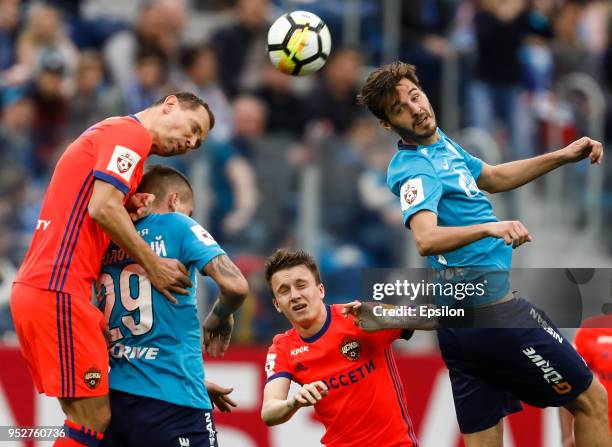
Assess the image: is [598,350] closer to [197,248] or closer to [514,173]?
[514,173]

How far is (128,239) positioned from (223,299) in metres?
0.56

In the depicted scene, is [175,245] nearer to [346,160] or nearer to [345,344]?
[345,344]

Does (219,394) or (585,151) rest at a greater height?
(585,151)

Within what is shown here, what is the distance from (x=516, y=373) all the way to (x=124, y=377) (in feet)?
6.66

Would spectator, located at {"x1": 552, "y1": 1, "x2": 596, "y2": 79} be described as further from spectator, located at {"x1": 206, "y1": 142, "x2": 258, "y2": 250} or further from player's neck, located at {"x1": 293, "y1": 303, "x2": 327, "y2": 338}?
player's neck, located at {"x1": 293, "y1": 303, "x2": 327, "y2": 338}

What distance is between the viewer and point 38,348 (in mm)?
5484

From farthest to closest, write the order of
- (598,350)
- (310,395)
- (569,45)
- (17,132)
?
1. (569,45)
2. (17,132)
3. (598,350)
4. (310,395)

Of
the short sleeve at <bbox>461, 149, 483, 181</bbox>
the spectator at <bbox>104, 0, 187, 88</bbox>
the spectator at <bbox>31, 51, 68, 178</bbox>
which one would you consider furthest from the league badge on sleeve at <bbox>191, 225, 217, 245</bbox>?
the spectator at <bbox>104, 0, 187, 88</bbox>

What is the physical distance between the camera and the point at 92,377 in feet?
17.8

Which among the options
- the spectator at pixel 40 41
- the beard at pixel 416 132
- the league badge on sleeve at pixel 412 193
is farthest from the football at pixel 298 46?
the spectator at pixel 40 41

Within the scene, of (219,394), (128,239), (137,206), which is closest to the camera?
(128,239)

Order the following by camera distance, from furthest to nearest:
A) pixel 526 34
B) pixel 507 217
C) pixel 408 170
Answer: pixel 526 34
pixel 507 217
pixel 408 170

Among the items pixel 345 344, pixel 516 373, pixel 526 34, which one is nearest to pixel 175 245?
pixel 345 344

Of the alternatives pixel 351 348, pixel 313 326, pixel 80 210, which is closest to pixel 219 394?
pixel 313 326
